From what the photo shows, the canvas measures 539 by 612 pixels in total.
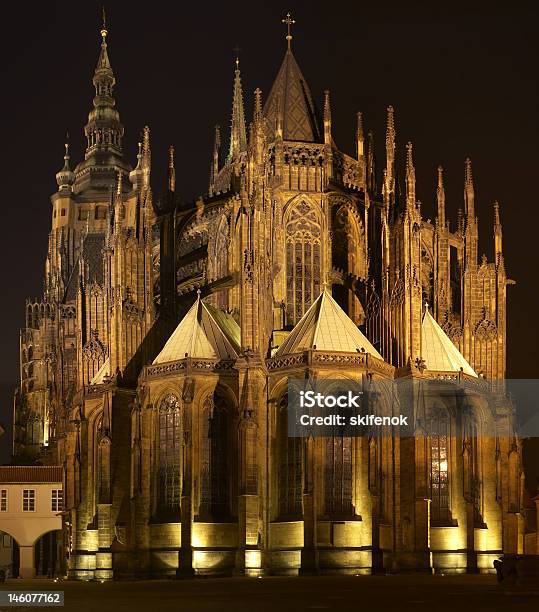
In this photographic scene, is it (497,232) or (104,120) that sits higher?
(104,120)

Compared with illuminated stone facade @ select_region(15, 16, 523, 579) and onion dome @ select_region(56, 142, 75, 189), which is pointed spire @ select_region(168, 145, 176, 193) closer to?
illuminated stone facade @ select_region(15, 16, 523, 579)

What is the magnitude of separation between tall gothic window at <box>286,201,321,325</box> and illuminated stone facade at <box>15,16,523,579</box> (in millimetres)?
84

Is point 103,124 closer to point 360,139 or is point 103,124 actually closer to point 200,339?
point 360,139

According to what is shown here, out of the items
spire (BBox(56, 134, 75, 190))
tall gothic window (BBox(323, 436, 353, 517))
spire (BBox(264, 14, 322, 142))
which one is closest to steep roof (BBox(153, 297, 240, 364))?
tall gothic window (BBox(323, 436, 353, 517))

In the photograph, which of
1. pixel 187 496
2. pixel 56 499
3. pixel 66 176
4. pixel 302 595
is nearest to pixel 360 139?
pixel 187 496

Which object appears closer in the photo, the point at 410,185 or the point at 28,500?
the point at 410,185

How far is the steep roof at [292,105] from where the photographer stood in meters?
90.6

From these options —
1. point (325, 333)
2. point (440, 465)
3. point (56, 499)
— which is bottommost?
point (56, 499)

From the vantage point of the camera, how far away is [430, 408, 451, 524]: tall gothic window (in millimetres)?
81312

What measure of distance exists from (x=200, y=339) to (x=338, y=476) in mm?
10018

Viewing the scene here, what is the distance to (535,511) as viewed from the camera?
113 metres

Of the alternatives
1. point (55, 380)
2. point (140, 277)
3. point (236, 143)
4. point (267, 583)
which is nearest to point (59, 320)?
point (55, 380)

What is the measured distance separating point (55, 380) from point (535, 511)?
35789 millimetres

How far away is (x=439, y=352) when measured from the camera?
8394 centimetres
